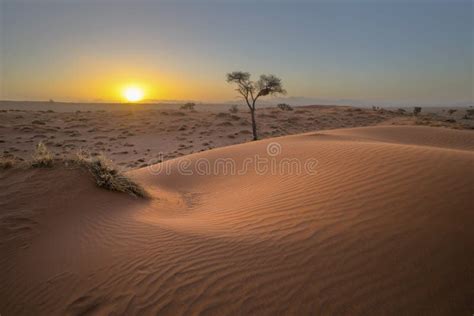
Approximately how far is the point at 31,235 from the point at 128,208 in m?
1.57

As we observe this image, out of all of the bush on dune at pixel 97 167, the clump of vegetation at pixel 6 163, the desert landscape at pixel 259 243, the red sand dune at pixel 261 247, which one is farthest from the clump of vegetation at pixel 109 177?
the clump of vegetation at pixel 6 163

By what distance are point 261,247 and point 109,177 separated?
417 centimetres

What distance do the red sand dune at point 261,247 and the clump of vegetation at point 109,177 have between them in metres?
0.32

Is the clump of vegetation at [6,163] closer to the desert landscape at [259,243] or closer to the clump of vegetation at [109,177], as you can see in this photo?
the desert landscape at [259,243]

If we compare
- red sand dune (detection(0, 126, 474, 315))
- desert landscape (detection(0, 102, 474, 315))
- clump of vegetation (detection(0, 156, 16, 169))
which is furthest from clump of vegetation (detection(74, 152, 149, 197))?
clump of vegetation (detection(0, 156, 16, 169))

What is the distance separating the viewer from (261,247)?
3008 mm

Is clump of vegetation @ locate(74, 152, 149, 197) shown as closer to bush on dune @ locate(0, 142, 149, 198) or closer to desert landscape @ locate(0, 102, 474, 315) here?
bush on dune @ locate(0, 142, 149, 198)

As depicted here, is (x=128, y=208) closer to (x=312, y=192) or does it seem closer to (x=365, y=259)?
(x=312, y=192)

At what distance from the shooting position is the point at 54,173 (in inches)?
209

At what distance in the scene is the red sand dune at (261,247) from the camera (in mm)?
2303

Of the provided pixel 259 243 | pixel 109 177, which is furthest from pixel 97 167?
pixel 259 243

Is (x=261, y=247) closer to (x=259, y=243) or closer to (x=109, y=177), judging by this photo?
(x=259, y=243)

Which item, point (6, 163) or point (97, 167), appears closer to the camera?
point (6, 163)

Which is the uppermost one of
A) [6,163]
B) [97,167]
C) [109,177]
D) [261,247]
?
[6,163]
